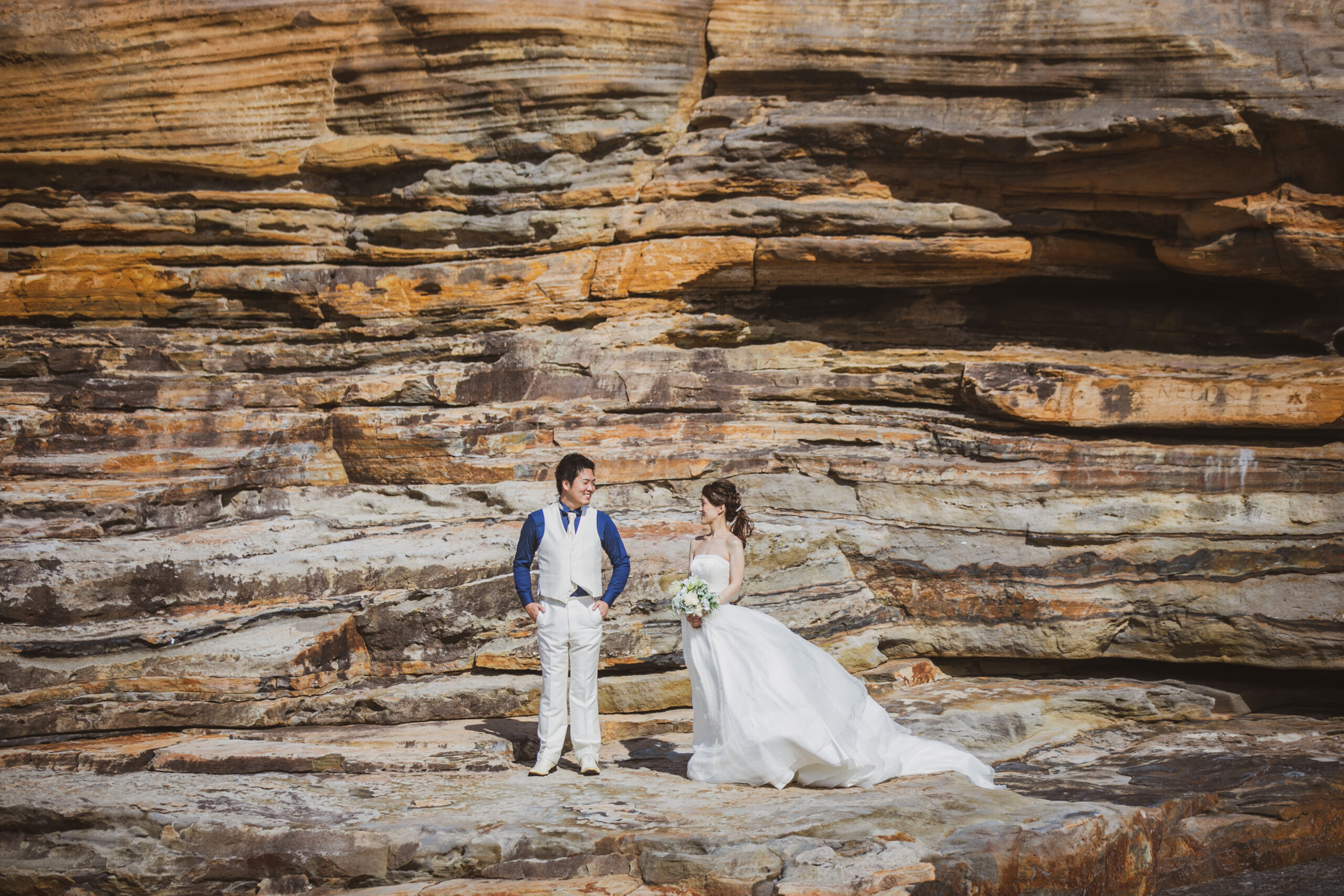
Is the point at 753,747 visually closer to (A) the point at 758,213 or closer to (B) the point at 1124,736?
(B) the point at 1124,736

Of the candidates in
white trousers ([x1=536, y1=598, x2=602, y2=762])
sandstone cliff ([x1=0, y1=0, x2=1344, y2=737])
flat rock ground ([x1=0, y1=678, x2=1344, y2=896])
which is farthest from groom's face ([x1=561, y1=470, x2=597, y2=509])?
sandstone cliff ([x1=0, y1=0, x2=1344, y2=737])

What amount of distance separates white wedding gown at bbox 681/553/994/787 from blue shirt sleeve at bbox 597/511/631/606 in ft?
1.44

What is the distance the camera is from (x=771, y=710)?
627 centimetres

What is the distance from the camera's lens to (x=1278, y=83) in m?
10.0

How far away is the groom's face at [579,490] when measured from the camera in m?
6.57

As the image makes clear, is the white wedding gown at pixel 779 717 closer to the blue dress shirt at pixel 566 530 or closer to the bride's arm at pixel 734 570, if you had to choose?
the bride's arm at pixel 734 570

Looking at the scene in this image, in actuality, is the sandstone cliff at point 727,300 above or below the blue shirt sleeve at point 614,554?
above

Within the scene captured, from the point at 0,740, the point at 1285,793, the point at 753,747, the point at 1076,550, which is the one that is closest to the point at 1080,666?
the point at 1076,550

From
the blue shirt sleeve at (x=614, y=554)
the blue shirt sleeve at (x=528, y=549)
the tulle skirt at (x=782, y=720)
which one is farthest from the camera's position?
the blue shirt sleeve at (x=614, y=554)

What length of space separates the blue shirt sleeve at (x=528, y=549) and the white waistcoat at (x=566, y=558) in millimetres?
31

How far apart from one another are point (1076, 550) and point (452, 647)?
224 inches

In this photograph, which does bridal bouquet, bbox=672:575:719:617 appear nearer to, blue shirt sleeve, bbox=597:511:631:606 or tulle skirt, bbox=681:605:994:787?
tulle skirt, bbox=681:605:994:787

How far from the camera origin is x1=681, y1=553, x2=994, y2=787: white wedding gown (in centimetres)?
626

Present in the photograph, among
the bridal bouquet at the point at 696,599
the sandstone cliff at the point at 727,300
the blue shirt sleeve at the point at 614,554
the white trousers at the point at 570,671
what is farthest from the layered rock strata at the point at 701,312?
the bridal bouquet at the point at 696,599
